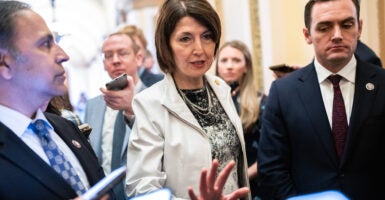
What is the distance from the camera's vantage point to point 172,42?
→ 1.74 metres

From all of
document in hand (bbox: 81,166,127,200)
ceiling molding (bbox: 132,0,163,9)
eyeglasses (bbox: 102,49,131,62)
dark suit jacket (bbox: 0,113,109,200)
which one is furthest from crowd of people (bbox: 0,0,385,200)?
ceiling molding (bbox: 132,0,163,9)

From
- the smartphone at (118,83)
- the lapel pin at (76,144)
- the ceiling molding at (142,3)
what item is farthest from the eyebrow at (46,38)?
the ceiling molding at (142,3)

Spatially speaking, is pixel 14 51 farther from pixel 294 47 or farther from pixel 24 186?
pixel 294 47

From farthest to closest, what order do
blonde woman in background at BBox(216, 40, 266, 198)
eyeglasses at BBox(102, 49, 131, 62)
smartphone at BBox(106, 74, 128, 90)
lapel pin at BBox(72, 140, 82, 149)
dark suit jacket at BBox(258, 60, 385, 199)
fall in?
eyeglasses at BBox(102, 49, 131, 62) < blonde woman in background at BBox(216, 40, 266, 198) < smartphone at BBox(106, 74, 128, 90) < dark suit jacket at BBox(258, 60, 385, 199) < lapel pin at BBox(72, 140, 82, 149)

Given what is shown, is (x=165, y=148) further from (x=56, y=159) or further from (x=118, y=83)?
(x=118, y=83)

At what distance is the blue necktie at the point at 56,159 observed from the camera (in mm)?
1355

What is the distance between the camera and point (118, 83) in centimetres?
214

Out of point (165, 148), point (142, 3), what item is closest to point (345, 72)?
point (165, 148)

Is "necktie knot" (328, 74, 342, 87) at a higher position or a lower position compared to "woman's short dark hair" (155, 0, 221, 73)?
lower

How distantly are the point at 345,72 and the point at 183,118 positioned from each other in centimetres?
81

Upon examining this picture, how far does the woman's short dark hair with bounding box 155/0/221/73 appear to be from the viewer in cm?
171

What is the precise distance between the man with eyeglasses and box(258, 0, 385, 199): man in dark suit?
720 millimetres

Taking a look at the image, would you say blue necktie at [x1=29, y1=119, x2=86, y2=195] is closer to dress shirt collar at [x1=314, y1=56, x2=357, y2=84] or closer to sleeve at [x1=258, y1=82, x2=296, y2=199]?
sleeve at [x1=258, y1=82, x2=296, y2=199]

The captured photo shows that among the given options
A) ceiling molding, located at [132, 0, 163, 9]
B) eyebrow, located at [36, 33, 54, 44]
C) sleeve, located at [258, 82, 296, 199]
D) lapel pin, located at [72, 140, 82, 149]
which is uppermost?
ceiling molding, located at [132, 0, 163, 9]
